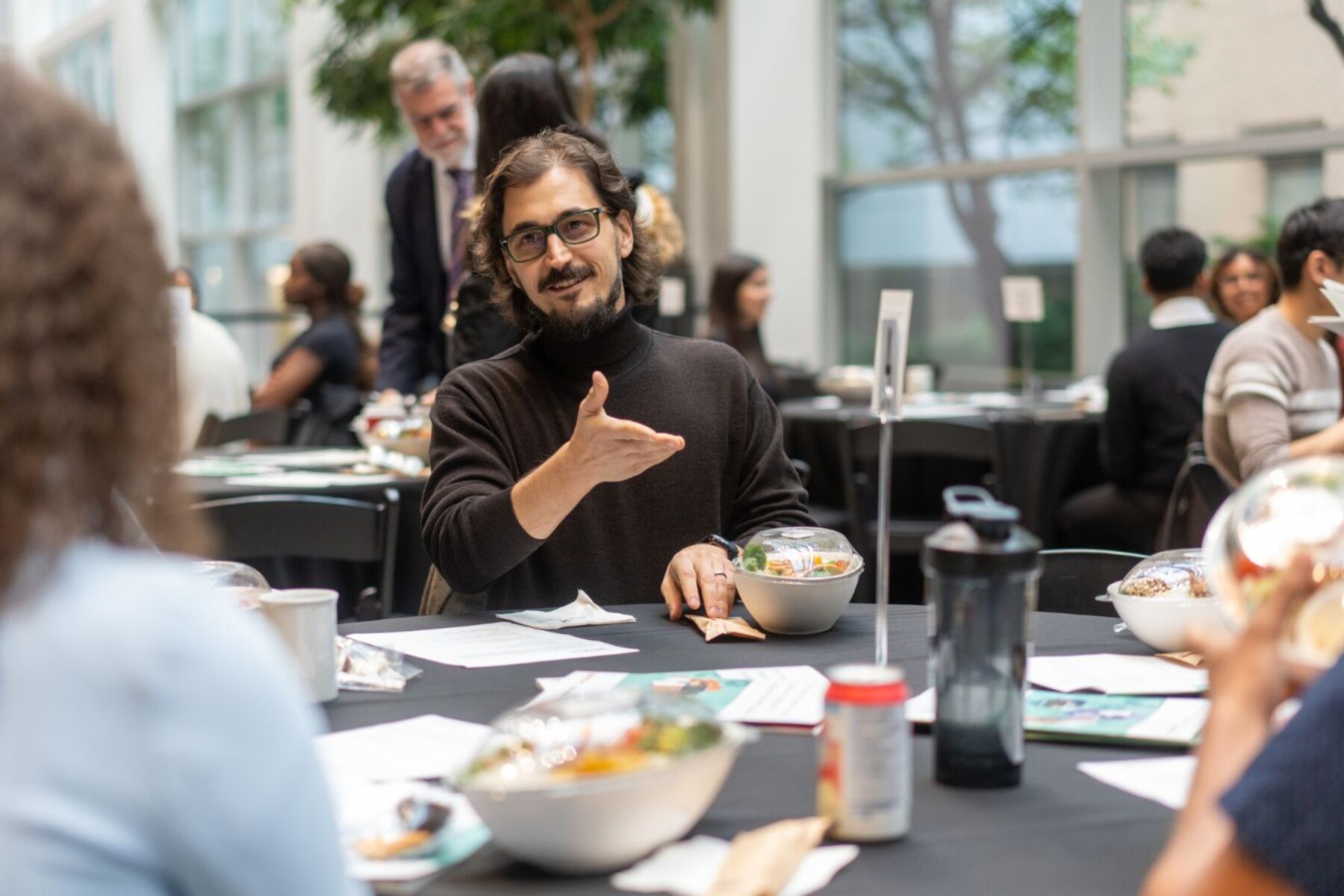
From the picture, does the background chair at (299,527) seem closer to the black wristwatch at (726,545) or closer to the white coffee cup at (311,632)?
the black wristwatch at (726,545)

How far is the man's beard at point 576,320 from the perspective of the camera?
2.23 m

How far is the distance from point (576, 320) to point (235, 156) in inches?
505

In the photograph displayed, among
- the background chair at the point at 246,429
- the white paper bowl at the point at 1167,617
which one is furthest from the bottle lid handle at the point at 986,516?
the background chair at the point at 246,429

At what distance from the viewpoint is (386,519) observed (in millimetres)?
2662

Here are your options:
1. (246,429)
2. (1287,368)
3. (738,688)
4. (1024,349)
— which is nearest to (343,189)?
(1024,349)

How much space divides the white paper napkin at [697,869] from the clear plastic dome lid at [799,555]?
2.32 ft

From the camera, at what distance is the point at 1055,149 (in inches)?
286

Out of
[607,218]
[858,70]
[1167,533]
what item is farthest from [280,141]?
[607,218]

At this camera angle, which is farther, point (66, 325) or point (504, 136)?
point (504, 136)

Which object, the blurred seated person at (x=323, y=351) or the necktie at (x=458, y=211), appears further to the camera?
the blurred seated person at (x=323, y=351)

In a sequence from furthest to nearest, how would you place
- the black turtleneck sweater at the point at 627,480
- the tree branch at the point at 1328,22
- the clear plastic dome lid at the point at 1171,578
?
the tree branch at the point at 1328,22 < the black turtleneck sweater at the point at 627,480 < the clear plastic dome lid at the point at 1171,578

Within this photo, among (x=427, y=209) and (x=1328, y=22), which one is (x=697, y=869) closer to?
(x=427, y=209)

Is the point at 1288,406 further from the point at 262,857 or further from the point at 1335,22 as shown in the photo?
the point at 262,857

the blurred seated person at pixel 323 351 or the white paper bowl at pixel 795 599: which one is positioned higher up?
the blurred seated person at pixel 323 351
